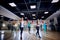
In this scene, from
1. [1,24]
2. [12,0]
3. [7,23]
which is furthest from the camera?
[7,23]

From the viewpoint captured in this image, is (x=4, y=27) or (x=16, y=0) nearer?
(x=16, y=0)

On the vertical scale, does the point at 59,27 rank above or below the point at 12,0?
below

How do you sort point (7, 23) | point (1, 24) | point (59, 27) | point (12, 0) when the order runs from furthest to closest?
1. point (7, 23)
2. point (1, 24)
3. point (59, 27)
4. point (12, 0)

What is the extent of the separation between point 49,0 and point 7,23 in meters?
14.5

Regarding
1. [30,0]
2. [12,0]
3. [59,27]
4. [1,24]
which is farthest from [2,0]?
[1,24]

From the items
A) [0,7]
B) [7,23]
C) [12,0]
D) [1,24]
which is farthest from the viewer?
[7,23]

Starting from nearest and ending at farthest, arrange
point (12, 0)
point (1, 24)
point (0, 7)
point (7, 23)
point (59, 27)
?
point (12, 0)
point (0, 7)
point (59, 27)
point (1, 24)
point (7, 23)

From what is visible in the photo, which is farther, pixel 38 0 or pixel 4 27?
pixel 4 27

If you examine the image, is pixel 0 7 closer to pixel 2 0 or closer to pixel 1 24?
pixel 2 0

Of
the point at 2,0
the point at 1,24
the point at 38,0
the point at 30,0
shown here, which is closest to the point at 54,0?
the point at 38,0

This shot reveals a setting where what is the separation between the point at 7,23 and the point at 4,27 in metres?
1.15

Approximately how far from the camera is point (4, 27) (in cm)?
2100

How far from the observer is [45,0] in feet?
27.8

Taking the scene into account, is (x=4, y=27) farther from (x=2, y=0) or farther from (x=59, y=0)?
(x=59, y=0)
